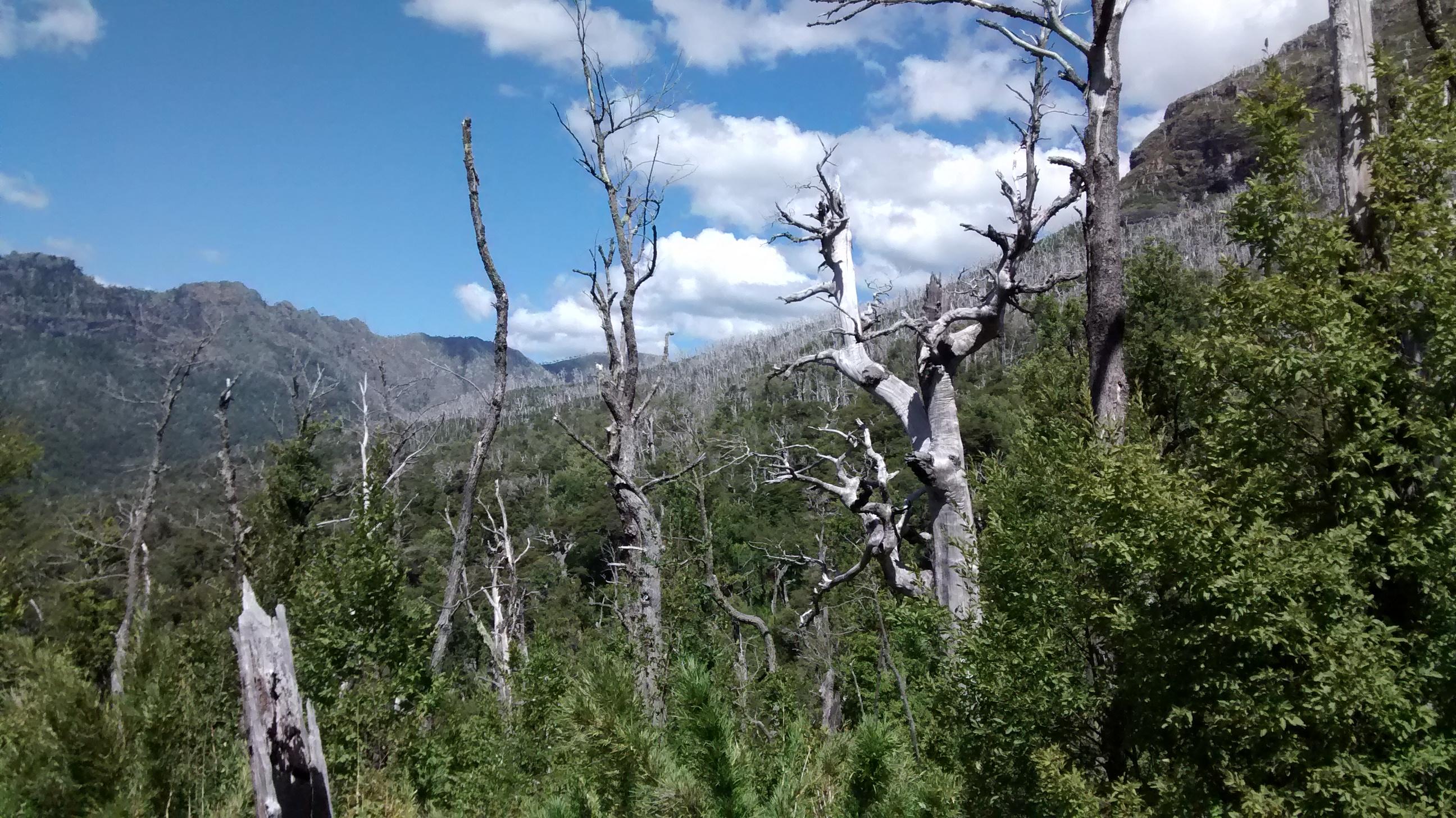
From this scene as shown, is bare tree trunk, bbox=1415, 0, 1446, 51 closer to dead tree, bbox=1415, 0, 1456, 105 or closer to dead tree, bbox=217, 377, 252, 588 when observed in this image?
dead tree, bbox=1415, 0, 1456, 105

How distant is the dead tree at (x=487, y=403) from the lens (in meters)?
9.92

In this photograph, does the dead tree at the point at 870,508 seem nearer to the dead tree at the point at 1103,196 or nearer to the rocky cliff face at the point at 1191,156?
the dead tree at the point at 1103,196

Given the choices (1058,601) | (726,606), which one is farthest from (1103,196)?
(726,606)

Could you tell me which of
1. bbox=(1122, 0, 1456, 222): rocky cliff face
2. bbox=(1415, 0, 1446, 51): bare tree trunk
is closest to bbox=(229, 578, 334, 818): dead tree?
bbox=(1415, 0, 1446, 51): bare tree trunk

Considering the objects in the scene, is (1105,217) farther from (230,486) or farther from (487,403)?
(230,486)

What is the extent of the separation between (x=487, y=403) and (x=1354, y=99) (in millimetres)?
9257

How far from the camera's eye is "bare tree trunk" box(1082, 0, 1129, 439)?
571cm

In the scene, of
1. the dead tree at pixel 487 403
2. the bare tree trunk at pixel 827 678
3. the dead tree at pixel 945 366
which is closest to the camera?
the dead tree at pixel 945 366

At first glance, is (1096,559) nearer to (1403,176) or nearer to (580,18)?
(1403,176)

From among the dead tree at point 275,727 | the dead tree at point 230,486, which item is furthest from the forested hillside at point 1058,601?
the dead tree at point 230,486

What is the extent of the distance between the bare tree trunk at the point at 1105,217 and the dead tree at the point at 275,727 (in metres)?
5.00

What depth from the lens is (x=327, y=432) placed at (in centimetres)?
1795

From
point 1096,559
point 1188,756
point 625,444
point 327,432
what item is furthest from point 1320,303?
point 327,432

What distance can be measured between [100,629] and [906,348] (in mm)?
75219
